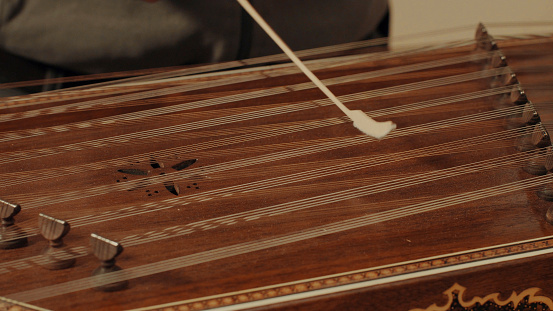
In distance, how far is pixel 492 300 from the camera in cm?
85

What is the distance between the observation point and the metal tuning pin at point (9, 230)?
31.9 inches

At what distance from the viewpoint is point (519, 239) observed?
2.77ft

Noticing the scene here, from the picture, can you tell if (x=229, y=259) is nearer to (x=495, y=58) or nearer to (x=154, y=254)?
(x=154, y=254)

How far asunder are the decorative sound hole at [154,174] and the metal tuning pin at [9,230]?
0.55 feet

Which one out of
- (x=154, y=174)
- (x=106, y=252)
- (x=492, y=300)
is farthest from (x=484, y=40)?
(x=106, y=252)

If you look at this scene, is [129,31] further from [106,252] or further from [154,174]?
[106,252]

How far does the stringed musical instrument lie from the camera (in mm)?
768

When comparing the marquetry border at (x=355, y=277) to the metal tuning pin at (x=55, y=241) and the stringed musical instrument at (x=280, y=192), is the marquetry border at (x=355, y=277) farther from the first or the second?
the metal tuning pin at (x=55, y=241)

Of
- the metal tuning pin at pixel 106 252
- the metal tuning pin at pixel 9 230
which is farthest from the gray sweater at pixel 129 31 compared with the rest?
the metal tuning pin at pixel 106 252

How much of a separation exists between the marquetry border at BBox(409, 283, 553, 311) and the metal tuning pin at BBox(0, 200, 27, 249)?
57 centimetres

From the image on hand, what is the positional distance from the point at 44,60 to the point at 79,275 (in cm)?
94

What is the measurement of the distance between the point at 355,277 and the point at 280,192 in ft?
0.67

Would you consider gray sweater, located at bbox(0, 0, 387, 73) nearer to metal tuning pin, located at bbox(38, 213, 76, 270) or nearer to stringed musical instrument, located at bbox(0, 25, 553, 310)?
stringed musical instrument, located at bbox(0, 25, 553, 310)

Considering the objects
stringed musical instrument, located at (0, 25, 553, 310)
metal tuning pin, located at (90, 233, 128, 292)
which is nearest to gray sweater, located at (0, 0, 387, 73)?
stringed musical instrument, located at (0, 25, 553, 310)
